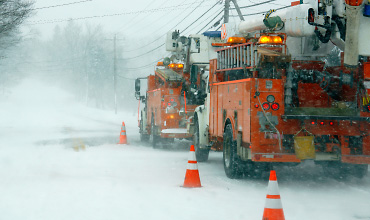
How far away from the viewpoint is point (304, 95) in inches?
395

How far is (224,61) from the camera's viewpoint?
1128 centimetres

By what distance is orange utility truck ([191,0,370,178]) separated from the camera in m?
9.13

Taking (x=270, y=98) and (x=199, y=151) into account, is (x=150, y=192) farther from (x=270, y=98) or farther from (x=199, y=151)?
(x=199, y=151)

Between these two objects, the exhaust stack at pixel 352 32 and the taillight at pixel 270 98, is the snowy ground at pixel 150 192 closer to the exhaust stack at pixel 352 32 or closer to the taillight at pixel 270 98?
the taillight at pixel 270 98

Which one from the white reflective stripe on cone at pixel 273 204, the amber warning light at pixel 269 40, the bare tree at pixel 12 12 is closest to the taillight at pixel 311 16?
the amber warning light at pixel 269 40

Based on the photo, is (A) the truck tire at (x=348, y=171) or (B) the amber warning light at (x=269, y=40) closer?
(B) the amber warning light at (x=269, y=40)

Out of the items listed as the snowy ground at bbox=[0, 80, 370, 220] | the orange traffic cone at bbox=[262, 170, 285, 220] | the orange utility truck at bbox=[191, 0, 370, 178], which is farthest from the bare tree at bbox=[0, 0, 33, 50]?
the orange traffic cone at bbox=[262, 170, 285, 220]

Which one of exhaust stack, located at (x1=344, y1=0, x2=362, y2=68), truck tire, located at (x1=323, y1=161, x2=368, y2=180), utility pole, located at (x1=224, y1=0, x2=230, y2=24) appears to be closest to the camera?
exhaust stack, located at (x1=344, y1=0, x2=362, y2=68)

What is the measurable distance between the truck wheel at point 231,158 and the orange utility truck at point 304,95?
19 mm

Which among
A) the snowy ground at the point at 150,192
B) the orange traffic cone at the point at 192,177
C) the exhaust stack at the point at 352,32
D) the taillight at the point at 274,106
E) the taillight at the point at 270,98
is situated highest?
the exhaust stack at the point at 352,32

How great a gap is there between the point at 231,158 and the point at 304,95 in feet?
5.77

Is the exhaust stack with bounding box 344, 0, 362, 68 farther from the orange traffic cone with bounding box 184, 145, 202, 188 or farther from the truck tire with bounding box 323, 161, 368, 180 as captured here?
Answer: the orange traffic cone with bounding box 184, 145, 202, 188

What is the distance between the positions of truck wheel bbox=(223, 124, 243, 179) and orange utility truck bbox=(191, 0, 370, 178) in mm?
19

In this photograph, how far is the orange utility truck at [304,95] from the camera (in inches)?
360
